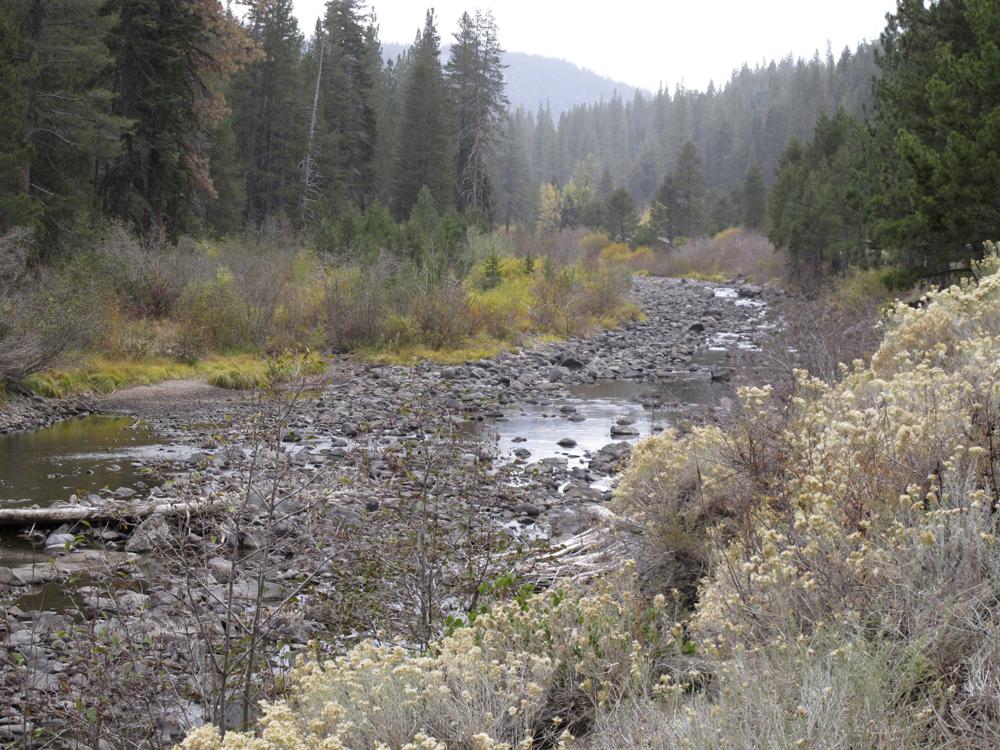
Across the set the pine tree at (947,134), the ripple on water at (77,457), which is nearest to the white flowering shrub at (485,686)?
the ripple on water at (77,457)

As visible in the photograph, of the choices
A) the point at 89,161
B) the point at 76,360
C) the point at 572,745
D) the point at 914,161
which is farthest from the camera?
the point at 89,161

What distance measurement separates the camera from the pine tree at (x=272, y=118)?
118ft

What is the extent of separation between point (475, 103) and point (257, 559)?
4217cm

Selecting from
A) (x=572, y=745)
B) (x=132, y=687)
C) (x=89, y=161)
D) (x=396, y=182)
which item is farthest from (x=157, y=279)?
(x=396, y=182)

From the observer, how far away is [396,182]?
4272 cm

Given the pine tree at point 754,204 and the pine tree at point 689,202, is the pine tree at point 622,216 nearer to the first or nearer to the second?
the pine tree at point 689,202

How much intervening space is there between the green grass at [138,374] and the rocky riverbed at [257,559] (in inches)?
108

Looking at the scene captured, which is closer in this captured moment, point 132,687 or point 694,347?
point 132,687

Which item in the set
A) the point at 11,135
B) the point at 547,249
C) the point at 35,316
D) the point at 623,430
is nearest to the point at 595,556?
the point at 623,430

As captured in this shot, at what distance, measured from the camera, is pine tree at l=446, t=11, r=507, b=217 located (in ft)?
148

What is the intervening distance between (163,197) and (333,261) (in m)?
4.76

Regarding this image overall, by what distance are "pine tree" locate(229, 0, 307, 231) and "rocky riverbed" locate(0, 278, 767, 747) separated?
27.0 meters

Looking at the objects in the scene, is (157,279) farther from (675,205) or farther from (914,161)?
(675,205)

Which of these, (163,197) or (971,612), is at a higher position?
(163,197)
